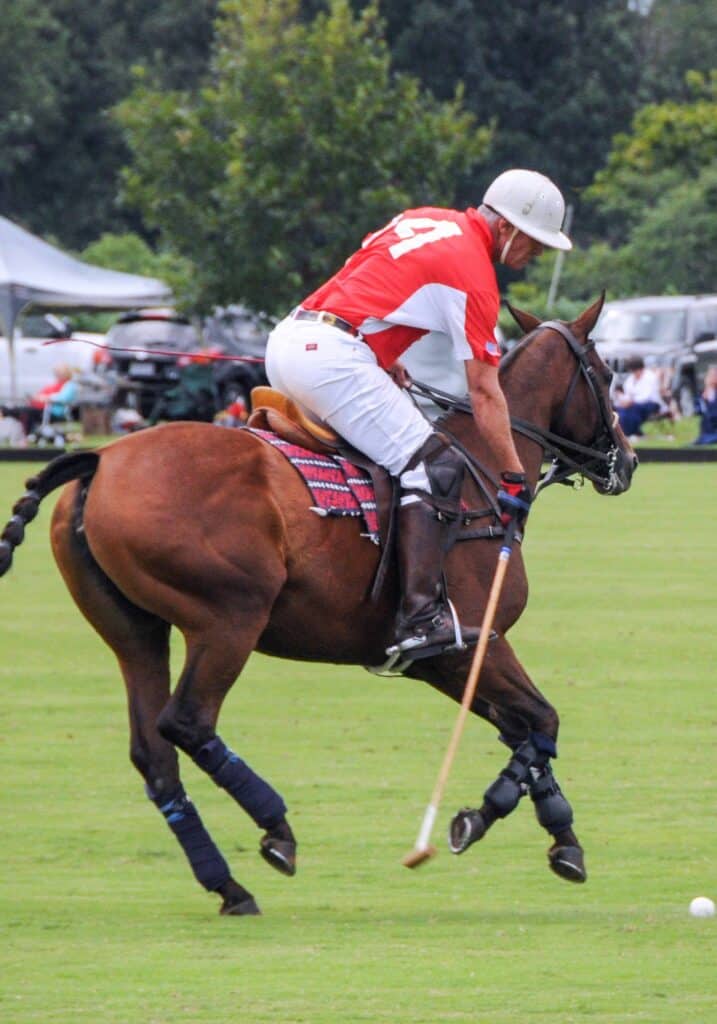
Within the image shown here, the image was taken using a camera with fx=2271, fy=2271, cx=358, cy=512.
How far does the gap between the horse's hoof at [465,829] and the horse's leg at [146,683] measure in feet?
2.24

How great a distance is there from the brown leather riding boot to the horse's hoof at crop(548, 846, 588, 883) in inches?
29.1

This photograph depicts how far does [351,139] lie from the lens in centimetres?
3709

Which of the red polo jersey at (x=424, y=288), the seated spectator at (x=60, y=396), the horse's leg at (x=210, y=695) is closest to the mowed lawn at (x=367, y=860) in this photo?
the horse's leg at (x=210, y=695)

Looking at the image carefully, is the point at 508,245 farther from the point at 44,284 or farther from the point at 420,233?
the point at 44,284

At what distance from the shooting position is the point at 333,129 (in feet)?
122

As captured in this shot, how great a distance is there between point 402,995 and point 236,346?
32.4 m

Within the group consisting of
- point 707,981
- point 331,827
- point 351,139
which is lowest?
point 351,139

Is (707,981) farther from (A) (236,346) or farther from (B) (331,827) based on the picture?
(A) (236,346)

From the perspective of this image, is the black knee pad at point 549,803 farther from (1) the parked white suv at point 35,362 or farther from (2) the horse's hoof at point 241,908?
(1) the parked white suv at point 35,362

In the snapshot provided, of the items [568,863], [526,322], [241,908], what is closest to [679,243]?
[526,322]

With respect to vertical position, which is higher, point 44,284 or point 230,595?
point 230,595

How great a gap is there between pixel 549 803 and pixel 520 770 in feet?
0.47

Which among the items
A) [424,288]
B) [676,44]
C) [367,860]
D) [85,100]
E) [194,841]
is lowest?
[85,100]

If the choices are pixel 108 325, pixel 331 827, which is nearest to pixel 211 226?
pixel 108 325
